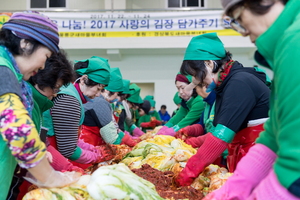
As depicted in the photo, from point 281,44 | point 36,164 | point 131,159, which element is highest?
point 281,44

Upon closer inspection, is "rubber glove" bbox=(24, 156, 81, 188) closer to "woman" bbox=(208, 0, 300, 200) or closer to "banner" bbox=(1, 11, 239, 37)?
"woman" bbox=(208, 0, 300, 200)

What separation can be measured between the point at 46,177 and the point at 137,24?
1029 cm

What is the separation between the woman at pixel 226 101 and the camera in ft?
7.32

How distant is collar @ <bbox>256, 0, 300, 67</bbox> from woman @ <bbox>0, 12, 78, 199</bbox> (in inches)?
36.9

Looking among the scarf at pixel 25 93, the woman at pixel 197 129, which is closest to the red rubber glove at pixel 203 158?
the woman at pixel 197 129

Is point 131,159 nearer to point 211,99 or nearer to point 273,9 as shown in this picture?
point 211,99

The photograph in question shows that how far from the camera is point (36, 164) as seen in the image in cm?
146

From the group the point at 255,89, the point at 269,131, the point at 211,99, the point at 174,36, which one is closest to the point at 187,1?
the point at 174,36

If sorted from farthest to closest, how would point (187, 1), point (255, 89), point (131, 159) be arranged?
1. point (187, 1)
2. point (131, 159)
3. point (255, 89)

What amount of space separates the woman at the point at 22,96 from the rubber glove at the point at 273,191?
34.9 inches

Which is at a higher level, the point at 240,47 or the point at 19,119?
the point at 19,119

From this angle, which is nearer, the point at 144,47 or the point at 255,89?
the point at 255,89

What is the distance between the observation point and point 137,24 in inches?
453

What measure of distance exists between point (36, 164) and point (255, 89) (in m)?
1.48
